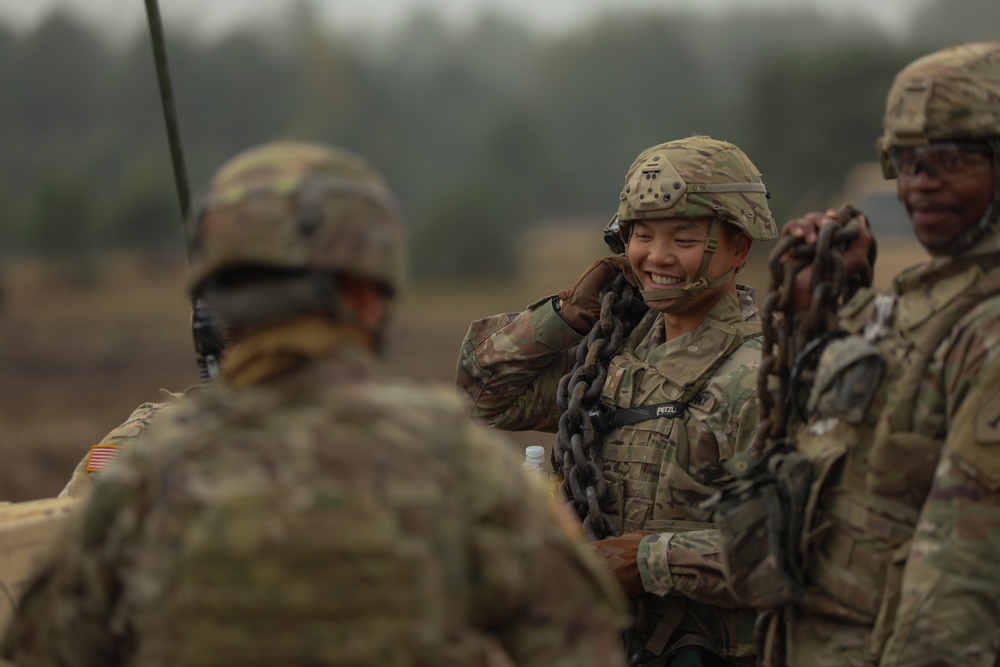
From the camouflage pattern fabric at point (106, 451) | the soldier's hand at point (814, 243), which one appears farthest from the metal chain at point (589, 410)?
the camouflage pattern fabric at point (106, 451)

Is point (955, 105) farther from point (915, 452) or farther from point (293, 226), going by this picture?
point (293, 226)

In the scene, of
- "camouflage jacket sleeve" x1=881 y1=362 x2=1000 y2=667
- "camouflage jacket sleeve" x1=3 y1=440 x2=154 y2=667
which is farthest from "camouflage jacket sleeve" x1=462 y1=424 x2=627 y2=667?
"camouflage jacket sleeve" x1=881 y1=362 x2=1000 y2=667

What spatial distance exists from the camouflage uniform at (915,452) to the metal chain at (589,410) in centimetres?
121

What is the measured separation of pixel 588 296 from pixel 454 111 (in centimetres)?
4553

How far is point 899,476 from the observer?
378 centimetres

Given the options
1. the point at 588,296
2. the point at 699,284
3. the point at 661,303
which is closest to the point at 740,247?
the point at 699,284

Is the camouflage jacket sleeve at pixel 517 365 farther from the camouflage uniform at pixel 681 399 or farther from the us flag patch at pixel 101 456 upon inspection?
the us flag patch at pixel 101 456

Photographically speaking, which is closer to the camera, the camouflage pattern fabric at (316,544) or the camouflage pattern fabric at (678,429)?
the camouflage pattern fabric at (316,544)

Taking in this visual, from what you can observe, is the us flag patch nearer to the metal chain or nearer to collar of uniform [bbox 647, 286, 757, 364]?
the metal chain

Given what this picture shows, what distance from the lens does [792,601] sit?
4.05 metres

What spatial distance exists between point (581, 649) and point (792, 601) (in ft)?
4.18

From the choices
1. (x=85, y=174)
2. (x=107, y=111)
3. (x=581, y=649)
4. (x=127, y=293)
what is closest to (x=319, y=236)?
→ (x=581, y=649)

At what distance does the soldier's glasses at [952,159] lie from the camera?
3814 mm

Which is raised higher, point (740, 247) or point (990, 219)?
point (990, 219)
